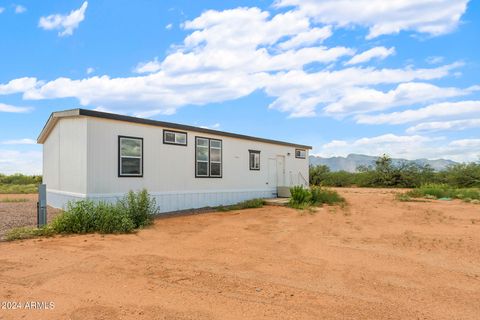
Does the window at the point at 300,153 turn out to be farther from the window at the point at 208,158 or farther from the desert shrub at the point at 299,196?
the window at the point at 208,158

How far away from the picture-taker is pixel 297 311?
154 inches

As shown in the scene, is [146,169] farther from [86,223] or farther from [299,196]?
[299,196]

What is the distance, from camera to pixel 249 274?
17.4 ft

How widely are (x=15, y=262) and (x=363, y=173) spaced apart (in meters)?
29.6

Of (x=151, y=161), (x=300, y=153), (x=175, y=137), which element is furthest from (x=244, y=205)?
(x=300, y=153)

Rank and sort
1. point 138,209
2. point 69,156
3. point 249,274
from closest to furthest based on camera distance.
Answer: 1. point 249,274
2. point 138,209
3. point 69,156

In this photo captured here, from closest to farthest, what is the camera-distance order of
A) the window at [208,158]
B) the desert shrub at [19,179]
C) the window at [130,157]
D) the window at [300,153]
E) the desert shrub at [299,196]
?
the window at [130,157]
the window at [208,158]
the desert shrub at [299,196]
the window at [300,153]
the desert shrub at [19,179]

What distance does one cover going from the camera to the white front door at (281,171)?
18.1 meters

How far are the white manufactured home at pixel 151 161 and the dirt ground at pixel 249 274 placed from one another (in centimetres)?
249

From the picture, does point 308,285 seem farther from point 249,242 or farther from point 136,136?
point 136,136

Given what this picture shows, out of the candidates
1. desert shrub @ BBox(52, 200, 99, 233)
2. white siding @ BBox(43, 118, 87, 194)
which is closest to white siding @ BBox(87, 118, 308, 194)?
white siding @ BBox(43, 118, 87, 194)

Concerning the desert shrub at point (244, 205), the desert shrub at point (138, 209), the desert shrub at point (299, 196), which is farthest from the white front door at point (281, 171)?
the desert shrub at point (138, 209)

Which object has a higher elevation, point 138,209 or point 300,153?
point 300,153

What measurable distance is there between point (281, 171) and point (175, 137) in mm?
7374
